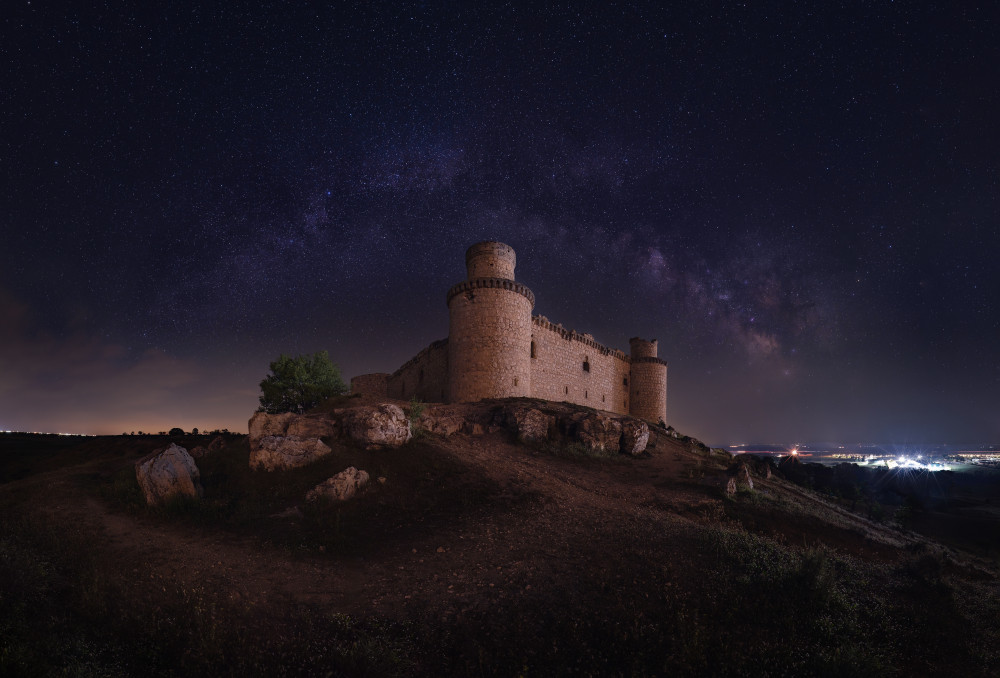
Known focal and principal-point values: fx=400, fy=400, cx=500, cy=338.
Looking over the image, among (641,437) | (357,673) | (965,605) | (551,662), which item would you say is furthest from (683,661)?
(641,437)

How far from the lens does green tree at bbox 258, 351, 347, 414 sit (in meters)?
34.8

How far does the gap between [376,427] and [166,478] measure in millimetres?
7009

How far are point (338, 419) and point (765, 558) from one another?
16578mm

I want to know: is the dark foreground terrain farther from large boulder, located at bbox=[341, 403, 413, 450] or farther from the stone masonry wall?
the stone masonry wall

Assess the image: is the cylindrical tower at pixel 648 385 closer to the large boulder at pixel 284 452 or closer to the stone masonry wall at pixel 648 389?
the stone masonry wall at pixel 648 389

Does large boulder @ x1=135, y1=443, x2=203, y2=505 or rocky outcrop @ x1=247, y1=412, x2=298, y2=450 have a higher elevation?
rocky outcrop @ x1=247, y1=412, x2=298, y2=450

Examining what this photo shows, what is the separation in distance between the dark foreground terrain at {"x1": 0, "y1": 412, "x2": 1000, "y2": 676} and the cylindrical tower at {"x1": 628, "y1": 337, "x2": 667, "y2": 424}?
115 feet

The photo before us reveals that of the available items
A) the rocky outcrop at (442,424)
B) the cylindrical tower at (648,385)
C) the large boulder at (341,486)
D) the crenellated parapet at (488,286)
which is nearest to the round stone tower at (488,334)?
the crenellated parapet at (488,286)

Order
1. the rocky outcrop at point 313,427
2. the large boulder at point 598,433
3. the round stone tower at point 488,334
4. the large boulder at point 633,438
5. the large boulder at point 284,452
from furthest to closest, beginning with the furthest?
the round stone tower at point 488,334, the large boulder at point 633,438, the large boulder at point 598,433, the rocky outcrop at point 313,427, the large boulder at point 284,452

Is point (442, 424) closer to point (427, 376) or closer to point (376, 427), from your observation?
point (376, 427)

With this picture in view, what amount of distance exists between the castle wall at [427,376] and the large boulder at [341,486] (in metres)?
20.9

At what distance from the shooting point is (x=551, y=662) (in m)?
6.13

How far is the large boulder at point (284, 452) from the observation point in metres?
15.0

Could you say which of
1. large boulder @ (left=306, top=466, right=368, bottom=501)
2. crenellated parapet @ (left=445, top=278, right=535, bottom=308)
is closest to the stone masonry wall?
crenellated parapet @ (left=445, top=278, right=535, bottom=308)
